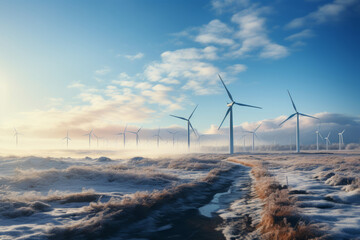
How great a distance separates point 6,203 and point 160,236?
341 inches

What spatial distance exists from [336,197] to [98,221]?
13571 millimetres

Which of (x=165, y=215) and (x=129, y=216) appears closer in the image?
(x=129, y=216)

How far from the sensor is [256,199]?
17.1m

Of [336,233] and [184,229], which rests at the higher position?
[336,233]

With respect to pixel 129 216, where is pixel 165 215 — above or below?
below

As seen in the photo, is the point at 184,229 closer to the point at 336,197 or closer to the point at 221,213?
the point at 221,213

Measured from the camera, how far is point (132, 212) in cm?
1296

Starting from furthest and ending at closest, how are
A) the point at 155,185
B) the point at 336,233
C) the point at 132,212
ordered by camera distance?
the point at 155,185, the point at 132,212, the point at 336,233

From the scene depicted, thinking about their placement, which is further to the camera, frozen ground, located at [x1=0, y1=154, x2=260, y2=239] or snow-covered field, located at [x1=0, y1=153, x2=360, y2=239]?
frozen ground, located at [x1=0, y1=154, x2=260, y2=239]

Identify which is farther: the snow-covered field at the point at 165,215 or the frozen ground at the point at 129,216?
the frozen ground at the point at 129,216

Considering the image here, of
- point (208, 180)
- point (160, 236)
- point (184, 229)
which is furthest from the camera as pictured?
point (208, 180)

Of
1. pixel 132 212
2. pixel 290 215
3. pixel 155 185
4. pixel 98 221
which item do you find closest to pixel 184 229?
Answer: pixel 132 212

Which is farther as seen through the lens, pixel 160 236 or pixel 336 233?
pixel 160 236

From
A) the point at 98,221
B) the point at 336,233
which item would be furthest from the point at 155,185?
the point at 336,233
